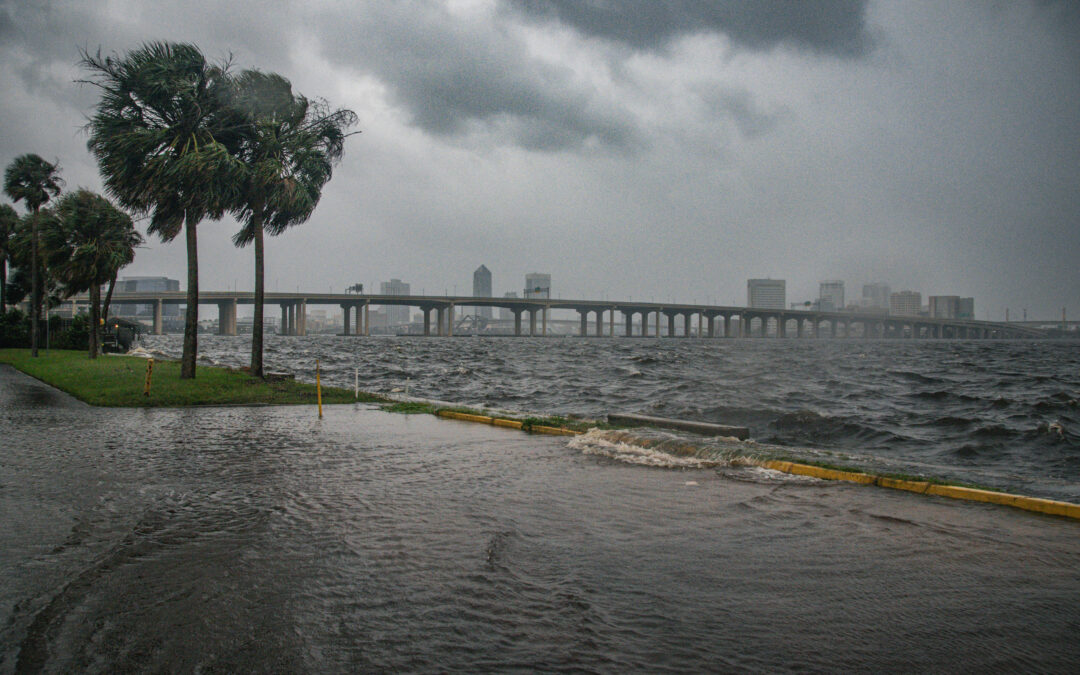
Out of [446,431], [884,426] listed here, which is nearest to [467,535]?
[446,431]

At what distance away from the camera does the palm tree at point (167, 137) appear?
2300 cm

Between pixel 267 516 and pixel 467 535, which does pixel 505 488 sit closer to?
pixel 467 535

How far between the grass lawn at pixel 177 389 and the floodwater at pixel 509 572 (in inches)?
403

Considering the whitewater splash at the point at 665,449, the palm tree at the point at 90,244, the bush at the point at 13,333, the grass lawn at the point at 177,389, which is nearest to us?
the whitewater splash at the point at 665,449

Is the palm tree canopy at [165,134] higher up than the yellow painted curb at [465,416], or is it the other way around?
the palm tree canopy at [165,134]

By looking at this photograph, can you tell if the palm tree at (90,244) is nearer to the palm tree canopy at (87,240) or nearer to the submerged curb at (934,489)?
the palm tree canopy at (87,240)

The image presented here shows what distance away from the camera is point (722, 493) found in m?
9.56

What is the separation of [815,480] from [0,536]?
1071cm

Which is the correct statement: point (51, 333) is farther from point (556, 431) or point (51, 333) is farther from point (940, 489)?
point (940, 489)

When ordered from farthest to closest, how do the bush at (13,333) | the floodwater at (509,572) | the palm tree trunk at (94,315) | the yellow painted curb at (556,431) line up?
the bush at (13,333) → the palm tree trunk at (94,315) → the yellow painted curb at (556,431) → the floodwater at (509,572)

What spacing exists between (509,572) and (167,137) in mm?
24003

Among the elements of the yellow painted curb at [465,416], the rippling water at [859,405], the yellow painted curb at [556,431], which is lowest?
the rippling water at [859,405]

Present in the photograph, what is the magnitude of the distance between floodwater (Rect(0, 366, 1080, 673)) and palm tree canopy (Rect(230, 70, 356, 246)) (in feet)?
53.0

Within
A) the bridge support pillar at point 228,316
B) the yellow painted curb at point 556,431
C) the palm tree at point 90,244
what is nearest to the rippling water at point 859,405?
the yellow painted curb at point 556,431
